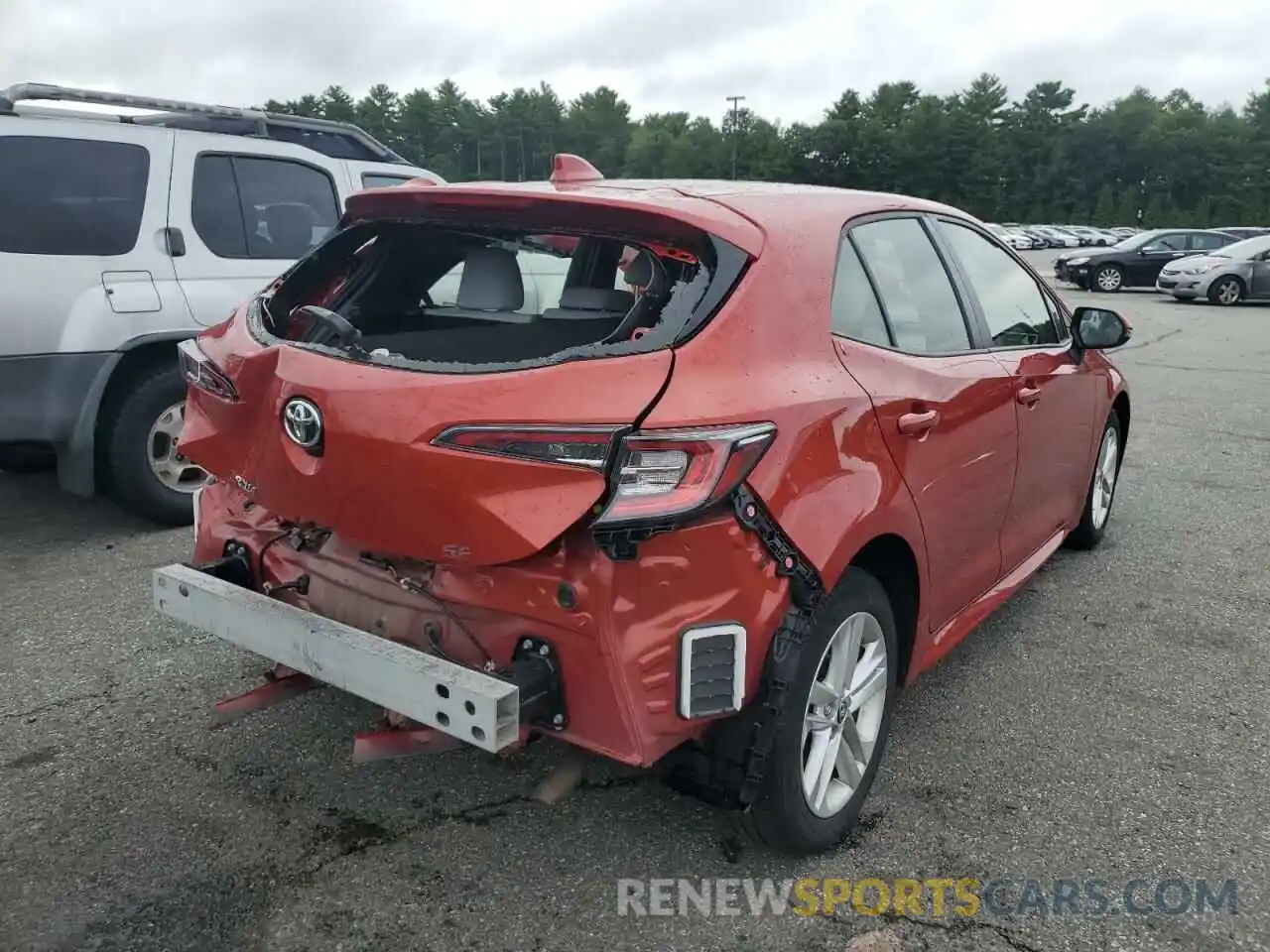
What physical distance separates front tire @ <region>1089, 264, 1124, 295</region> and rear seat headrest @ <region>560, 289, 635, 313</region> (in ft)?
79.2

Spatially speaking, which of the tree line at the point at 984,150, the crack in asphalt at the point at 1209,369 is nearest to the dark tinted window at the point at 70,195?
the crack in asphalt at the point at 1209,369

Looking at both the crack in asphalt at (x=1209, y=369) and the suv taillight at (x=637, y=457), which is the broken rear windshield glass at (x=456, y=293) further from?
the crack in asphalt at (x=1209, y=369)

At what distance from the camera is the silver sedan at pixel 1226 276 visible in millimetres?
20484

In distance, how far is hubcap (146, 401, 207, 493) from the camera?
17.0ft

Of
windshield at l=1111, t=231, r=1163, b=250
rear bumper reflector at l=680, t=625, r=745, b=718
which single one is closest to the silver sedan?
windshield at l=1111, t=231, r=1163, b=250

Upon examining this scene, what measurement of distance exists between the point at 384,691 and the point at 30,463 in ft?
16.3

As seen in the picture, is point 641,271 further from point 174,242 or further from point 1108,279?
point 1108,279

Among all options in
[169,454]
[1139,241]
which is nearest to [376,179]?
[169,454]

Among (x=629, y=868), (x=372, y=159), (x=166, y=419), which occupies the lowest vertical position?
(x=629, y=868)

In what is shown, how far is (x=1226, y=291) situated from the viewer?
2088cm

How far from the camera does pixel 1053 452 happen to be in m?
4.00

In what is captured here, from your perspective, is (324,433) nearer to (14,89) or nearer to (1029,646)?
(1029,646)

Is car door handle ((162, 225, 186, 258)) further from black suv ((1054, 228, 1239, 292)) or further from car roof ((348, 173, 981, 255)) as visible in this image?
black suv ((1054, 228, 1239, 292))

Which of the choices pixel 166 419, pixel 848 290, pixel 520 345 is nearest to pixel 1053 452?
pixel 848 290
